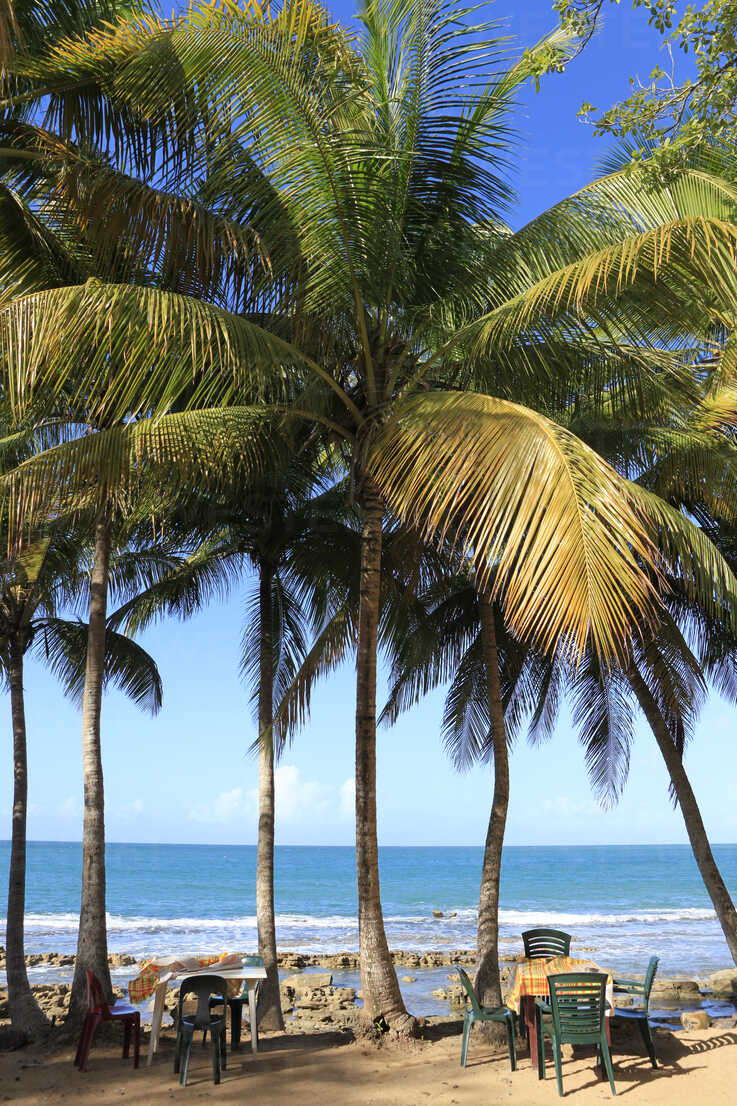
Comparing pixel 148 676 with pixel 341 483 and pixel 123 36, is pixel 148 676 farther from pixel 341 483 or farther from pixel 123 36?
pixel 123 36

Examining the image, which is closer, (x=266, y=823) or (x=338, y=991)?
(x=266, y=823)

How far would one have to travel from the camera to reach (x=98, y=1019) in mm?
8445

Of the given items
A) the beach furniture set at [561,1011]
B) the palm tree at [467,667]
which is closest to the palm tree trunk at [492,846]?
the palm tree at [467,667]

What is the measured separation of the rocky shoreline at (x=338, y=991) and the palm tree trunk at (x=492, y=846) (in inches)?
75.8

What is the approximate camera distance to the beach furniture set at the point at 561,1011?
24.0 ft

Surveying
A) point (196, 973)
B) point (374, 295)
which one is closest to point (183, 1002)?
point (196, 973)

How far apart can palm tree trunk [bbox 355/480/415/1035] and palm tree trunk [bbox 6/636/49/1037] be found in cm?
405

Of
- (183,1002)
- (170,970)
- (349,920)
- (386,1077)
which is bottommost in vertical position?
(349,920)

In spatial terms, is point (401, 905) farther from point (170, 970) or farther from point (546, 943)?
point (170, 970)

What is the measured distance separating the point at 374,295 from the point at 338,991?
13.0 metres

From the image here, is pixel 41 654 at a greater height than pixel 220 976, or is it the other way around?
pixel 41 654

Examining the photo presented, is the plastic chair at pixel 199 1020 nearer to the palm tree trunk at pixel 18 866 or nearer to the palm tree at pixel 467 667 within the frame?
the palm tree trunk at pixel 18 866

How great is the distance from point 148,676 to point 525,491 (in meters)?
11.8

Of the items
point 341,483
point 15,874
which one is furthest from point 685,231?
point 15,874
